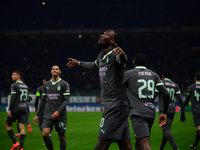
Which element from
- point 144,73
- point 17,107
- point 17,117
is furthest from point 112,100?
point 17,117

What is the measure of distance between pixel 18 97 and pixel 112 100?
5.33 metres

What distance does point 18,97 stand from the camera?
29.1 feet

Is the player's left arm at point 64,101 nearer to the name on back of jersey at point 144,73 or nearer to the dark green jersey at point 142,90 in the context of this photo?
the dark green jersey at point 142,90

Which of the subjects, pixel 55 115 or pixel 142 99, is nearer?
pixel 142 99

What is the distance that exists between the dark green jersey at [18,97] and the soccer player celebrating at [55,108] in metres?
1.72

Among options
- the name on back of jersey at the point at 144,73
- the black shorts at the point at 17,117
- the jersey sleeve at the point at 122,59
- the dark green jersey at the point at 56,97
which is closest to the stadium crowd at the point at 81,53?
the black shorts at the point at 17,117

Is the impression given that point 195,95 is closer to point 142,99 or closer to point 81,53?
point 142,99

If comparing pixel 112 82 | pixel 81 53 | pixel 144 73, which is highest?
pixel 81 53

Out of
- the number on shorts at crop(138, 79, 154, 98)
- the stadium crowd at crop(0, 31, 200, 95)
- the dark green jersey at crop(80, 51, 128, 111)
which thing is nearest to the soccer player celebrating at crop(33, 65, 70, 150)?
the number on shorts at crop(138, 79, 154, 98)

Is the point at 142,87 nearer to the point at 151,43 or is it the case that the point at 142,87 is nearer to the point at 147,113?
the point at 147,113

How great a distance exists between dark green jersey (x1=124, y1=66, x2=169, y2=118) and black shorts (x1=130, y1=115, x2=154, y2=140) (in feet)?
0.25

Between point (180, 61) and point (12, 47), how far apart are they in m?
23.2

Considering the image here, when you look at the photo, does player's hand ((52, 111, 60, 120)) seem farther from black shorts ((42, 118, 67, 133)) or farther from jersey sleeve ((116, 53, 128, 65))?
jersey sleeve ((116, 53, 128, 65))

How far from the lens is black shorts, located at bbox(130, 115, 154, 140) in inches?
185
